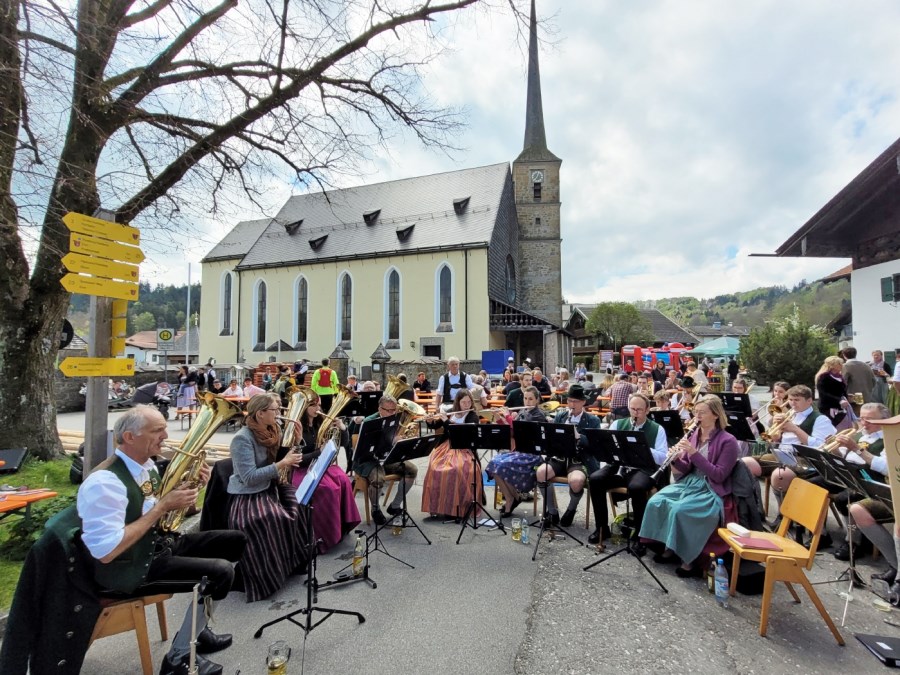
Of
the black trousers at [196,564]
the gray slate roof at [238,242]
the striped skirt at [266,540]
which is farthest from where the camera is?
the gray slate roof at [238,242]

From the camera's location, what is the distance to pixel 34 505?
487 centimetres

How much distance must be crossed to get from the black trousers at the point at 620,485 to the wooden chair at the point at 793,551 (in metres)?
0.97

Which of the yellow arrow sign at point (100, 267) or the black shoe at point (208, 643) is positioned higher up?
the yellow arrow sign at point (100, 267)

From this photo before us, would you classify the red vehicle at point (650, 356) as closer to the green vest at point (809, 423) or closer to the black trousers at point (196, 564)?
the green vest at point (809, 423)

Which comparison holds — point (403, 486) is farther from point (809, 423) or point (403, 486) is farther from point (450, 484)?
point (809, 423)

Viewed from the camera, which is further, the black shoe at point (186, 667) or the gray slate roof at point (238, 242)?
the gray slate roof at point (238, 242)

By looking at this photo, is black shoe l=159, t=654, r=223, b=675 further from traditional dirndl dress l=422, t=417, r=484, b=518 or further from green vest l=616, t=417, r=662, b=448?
green vest l=616, t=417, r=662, b=448

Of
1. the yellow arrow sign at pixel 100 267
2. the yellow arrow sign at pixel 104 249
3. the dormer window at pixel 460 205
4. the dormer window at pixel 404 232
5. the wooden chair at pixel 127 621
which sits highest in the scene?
the dormer window at pixel 460 205

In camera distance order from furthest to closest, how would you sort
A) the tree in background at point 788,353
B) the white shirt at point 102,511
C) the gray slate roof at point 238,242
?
the gray slate roof at point 238,242, the tree in background at point 788,353, the white shirt at point 102,511

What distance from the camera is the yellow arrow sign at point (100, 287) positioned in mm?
3820

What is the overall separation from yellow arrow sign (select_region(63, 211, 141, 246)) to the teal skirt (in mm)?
5709

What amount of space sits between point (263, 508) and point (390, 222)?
1189 inches

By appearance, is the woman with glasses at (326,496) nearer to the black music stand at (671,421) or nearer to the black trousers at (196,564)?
the black trousers at (196,564)

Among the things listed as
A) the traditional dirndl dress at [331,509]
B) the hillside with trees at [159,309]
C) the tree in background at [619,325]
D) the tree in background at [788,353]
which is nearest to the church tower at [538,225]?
the tree in background at [619,325]
